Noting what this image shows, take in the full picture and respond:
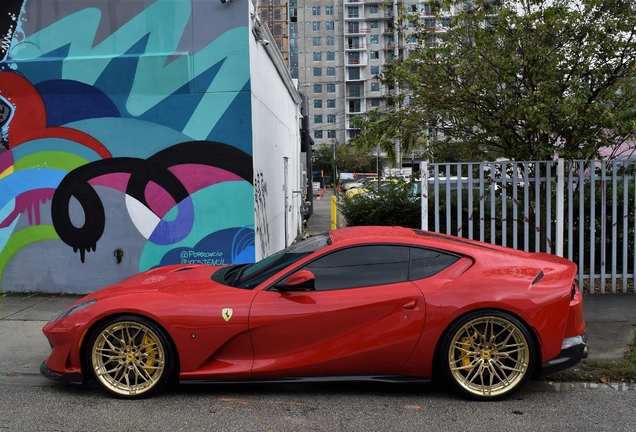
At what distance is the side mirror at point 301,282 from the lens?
4703mm

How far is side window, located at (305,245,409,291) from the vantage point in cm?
490

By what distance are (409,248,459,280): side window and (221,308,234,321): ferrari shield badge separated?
1429mm

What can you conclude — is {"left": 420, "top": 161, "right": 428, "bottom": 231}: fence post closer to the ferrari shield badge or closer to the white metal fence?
the white metal fence

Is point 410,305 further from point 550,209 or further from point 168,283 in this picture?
point 550,209

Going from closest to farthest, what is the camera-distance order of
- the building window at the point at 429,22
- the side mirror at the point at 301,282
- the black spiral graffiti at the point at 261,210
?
the side mirror at the point at 301,282 < the black spiral graffiti at the point at 261,210 < the building window at the point at 429,22

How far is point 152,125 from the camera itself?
8680 millimetres

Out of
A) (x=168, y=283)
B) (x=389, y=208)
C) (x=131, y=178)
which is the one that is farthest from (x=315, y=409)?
(x=131, y=178)

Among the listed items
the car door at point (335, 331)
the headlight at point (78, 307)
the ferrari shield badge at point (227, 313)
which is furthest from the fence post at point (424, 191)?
the headlight at point (78, 307)

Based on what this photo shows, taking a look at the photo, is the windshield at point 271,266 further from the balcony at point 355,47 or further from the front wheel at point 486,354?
the balcony at point 355,47

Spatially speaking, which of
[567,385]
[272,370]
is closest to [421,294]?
[272,370]

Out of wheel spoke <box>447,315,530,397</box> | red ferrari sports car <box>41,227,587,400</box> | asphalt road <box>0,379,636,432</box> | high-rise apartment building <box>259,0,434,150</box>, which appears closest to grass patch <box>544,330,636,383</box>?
asphalt road <box>0,379,636,432</box>

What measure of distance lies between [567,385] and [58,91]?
750 centimetres

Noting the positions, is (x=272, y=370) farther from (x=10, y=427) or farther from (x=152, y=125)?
(x=152, y=125)

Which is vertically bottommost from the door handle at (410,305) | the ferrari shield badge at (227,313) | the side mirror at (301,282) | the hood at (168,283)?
the ferrari shield badge at (227,313)
